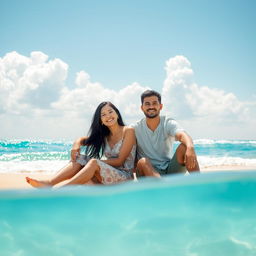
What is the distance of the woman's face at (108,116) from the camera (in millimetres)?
5891

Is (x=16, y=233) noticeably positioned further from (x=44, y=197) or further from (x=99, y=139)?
(x=99, y=139)

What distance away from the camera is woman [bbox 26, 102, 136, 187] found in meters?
5.34

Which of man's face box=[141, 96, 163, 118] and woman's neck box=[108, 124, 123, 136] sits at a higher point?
man's face box=[141, 96, 163, 118]

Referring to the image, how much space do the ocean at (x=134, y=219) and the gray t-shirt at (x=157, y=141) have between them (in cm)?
68

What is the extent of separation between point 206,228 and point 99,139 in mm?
2651

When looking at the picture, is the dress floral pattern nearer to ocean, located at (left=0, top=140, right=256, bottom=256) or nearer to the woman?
the woman

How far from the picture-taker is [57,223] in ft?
15.3

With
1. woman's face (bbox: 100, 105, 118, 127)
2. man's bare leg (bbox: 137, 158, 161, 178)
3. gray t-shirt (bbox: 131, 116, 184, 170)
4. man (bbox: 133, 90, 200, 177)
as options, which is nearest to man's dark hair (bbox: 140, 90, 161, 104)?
man (bbox: 133, 90, 200, 177)

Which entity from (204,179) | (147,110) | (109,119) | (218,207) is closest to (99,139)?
(109,119)

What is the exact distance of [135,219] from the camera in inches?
186

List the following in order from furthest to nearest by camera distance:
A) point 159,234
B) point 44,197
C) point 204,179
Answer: point 204,179
point 44,197
point 159,234

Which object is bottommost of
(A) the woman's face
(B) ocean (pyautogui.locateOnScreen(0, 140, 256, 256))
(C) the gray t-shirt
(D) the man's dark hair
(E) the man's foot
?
(B) ocean (pyautogui.locateOnScreen(0, 140, 256, 256))

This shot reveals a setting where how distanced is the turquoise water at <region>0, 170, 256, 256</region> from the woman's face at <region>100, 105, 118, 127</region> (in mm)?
1316

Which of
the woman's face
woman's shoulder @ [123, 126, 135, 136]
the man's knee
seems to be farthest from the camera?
the woman's face
